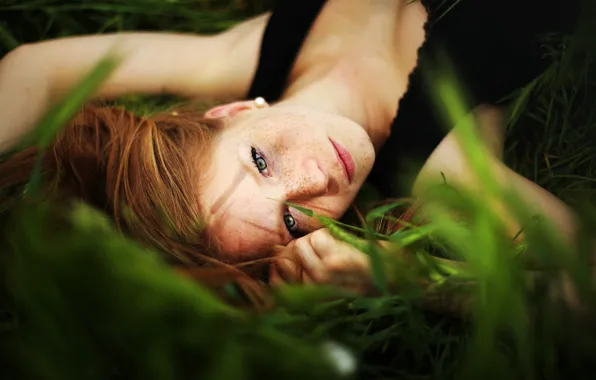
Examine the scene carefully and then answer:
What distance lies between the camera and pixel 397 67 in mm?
880

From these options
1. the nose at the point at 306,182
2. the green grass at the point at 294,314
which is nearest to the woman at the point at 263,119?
the nose at the point at 306,182

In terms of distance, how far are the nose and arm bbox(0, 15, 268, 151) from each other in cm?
30

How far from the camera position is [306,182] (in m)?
0.70

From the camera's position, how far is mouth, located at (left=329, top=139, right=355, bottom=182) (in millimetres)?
728

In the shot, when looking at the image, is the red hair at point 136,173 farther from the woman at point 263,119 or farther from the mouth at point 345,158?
the mouth at point 345,158

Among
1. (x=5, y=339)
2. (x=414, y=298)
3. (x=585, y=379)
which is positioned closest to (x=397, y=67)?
(x=414, y=298)

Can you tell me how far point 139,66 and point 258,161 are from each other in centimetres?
34

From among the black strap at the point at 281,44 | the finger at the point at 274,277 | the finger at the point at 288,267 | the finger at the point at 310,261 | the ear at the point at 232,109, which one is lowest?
the finger at the point at 274,277

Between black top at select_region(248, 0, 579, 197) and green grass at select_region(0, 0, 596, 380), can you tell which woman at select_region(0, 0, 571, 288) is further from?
green grass at select_region(0, 0, 596, 380)

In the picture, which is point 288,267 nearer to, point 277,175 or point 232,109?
point 277,175

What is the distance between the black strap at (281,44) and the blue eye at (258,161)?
22cm

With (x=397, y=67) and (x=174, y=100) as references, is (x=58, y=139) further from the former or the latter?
(x=397, y=67)

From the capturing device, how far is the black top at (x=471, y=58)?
2.70 ft

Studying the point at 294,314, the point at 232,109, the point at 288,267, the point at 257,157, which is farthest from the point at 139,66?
the point at 294,314
